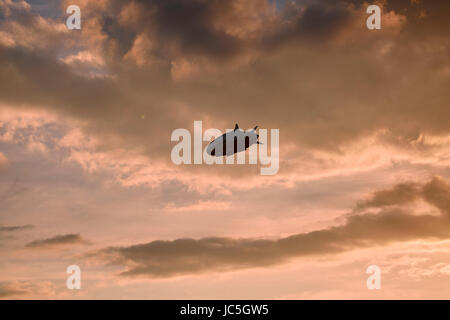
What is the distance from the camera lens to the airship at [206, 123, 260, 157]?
338 feet

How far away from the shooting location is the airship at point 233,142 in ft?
338

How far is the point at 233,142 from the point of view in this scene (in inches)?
4087
